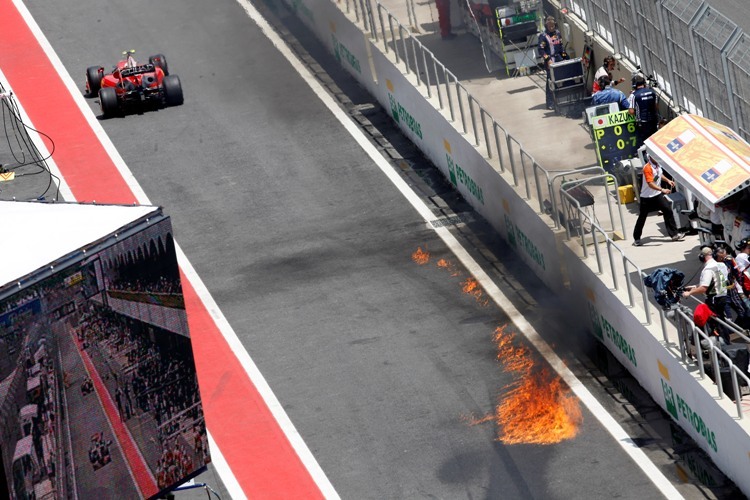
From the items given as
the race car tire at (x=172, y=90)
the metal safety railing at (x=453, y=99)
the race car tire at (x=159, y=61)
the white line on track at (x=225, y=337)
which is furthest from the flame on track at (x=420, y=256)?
the race car tire at (x=159, y=61)

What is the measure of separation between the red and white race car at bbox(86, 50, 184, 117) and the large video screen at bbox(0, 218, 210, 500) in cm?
1535

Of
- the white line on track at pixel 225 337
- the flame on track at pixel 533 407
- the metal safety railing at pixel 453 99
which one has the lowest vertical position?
the flame on track at pixel 533 407

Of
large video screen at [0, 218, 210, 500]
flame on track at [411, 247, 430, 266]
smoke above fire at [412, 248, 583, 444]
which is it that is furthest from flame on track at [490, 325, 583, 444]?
large video screen at [0, 218, 210, 500]

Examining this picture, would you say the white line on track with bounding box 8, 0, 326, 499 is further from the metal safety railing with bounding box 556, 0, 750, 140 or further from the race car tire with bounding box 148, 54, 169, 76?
the metal safety railing with bounding box 556, 0, 750, 140

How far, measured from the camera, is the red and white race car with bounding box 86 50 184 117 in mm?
32156

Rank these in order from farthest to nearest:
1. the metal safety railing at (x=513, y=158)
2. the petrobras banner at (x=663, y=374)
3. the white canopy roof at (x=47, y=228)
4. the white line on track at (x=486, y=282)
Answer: the metal safety railing at (x=513, y=158) < the white line on track at (x=486, y=282) < the petrobras banner at (x=663, y=374) < the white canopy roof at (x=47, y=228)

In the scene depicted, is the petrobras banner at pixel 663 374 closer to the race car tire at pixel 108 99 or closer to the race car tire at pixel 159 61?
the race car tire at pixel 108 99

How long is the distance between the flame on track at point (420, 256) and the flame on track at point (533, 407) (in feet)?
10.8

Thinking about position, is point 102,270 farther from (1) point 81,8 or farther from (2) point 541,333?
(1) point 81,8

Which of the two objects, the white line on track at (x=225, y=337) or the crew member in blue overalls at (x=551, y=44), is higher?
the crew member in blue overalls at (x=551, y=44)

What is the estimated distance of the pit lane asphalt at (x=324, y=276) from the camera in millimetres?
20609

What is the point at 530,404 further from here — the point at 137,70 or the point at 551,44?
the point at 137,70

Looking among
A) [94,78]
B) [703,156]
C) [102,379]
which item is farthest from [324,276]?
[94,78]

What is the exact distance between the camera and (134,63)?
3250 cm
